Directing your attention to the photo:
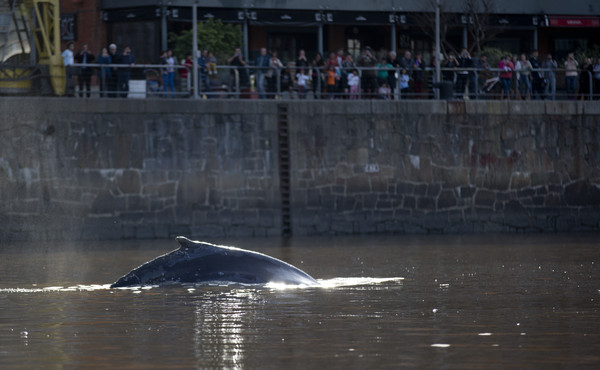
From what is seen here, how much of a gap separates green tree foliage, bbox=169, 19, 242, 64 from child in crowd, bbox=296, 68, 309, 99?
6801 mm

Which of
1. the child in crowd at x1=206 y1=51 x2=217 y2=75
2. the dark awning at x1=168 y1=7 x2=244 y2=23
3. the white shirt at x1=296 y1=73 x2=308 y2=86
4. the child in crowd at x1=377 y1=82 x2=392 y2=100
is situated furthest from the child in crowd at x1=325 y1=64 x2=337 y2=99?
the dark awning at x1=168 y1=7 x2=244 y2=23

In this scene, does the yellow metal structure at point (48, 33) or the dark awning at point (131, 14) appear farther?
the dark awning at point (131, 14)

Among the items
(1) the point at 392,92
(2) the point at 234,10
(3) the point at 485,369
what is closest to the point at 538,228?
(1) the point at 392,92

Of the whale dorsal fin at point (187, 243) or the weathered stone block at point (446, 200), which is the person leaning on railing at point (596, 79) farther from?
the whale dorsal fin at point (187, 243)

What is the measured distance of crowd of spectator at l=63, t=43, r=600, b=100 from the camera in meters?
34.5

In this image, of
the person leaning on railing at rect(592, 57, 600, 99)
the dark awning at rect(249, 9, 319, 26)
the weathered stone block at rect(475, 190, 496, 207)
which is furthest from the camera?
the dark awning at rect(249, 9, 319, 26)

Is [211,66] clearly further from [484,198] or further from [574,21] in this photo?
[574,21]

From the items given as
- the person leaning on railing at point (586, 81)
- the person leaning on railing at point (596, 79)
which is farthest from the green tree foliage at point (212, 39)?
the person leaning on railing at point (596, 79)

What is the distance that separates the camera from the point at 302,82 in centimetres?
Answer: 3566

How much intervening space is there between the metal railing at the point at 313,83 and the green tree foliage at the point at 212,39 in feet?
23.4

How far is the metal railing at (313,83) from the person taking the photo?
3391 cm

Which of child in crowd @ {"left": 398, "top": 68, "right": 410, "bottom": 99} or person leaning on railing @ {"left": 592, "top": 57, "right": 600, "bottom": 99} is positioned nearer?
child in crowd @ {"left": 398, "top": 68, "right": 410, "bottom": 99}

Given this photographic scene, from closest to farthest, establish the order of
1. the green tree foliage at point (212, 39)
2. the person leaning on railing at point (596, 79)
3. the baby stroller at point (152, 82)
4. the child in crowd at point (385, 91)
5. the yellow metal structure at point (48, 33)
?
the baby stroller at point (152, 82), the yellow metal structure at point (48, 33), the child in crowd at point (385, 91), the person leaning on railing at point (596, 79), the green tree foliage at point (212, 39)

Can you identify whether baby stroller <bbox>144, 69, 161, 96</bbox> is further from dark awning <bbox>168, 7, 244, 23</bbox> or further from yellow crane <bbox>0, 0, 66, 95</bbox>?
dark awning <bbox>168, 7, 244, 23</bbox>
